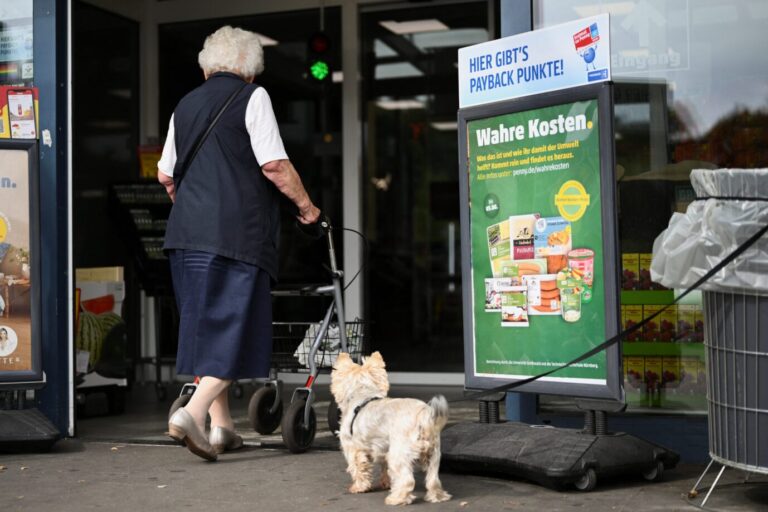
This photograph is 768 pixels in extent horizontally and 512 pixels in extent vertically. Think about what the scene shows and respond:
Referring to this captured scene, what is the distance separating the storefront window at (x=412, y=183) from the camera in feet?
31.4

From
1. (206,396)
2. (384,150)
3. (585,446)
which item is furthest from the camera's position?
(384,150)

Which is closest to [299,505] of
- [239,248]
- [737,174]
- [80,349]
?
[239,248]

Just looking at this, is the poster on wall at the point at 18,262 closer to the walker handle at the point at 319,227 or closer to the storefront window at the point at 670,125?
the walker handle at the point at 319,227

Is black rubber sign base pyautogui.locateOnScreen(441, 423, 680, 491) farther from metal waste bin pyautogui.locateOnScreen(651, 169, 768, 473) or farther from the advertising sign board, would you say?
the advertising sign board

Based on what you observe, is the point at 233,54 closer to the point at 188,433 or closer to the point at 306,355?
the point at 306,355

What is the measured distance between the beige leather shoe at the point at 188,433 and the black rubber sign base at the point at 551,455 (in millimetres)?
1166

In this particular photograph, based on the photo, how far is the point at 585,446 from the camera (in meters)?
4.66

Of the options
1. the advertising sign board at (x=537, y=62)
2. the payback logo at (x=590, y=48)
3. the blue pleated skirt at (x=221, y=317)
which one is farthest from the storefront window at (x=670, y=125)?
the blue pleated skirt at (x=221, y=317)

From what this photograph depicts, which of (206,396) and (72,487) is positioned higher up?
(206,396)

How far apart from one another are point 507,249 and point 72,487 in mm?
2264

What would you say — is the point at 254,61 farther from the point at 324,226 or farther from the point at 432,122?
the point at 432,122

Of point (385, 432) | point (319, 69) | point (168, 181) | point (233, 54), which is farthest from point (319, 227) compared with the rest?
Answer: point (319, 69)

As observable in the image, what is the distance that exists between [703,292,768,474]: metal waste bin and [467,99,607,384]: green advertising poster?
52 cm

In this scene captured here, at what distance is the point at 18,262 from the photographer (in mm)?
6137
